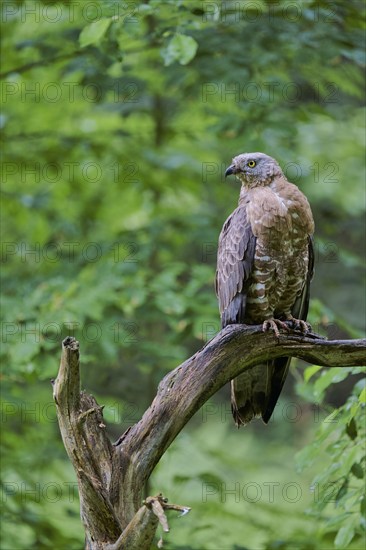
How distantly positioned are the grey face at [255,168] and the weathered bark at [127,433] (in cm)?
131

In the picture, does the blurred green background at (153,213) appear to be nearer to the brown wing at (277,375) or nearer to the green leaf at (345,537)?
the green leaf at (345,537)

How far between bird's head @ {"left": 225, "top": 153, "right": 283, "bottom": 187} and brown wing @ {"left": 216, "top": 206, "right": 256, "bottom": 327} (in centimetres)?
26

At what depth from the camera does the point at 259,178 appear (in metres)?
4.57

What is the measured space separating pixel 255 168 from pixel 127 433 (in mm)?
1939

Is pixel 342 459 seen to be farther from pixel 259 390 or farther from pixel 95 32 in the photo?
pixel 95 32

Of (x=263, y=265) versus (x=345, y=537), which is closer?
(x=345, y=537)

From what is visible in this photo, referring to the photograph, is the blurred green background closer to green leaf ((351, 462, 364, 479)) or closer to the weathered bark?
green leaf ((351, 462, 364, 479))

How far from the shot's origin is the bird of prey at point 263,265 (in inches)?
168

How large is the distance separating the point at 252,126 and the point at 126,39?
1.12m

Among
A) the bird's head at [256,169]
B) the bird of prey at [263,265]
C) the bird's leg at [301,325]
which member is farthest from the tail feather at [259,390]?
the bird's head at [256,169]

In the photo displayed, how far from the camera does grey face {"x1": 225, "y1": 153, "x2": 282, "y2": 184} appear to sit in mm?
4551

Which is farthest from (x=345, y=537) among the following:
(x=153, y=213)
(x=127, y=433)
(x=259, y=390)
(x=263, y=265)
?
(x=153, y=213)

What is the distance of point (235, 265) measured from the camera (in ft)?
14.1

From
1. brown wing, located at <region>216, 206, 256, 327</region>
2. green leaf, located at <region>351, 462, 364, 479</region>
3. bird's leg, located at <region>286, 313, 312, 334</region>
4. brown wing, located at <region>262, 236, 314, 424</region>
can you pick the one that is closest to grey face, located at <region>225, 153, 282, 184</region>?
brown wing, located at <region>216, 206, 256, 327</region>
